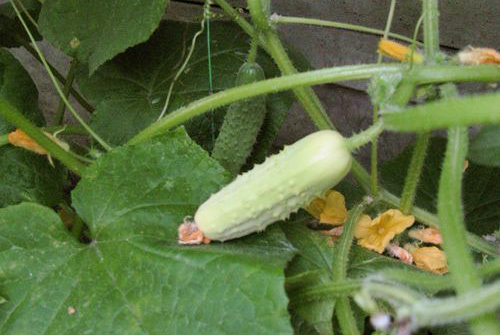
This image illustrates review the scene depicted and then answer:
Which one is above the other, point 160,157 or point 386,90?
point 386,90

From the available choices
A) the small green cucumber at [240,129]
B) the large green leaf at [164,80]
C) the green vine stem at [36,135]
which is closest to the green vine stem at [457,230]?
the small green cucumber at [240,129]

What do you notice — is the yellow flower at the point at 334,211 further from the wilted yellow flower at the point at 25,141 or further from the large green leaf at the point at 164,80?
the wilted yellow flower at the point at 25,141

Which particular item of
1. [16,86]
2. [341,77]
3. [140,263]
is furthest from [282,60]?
[16,86]

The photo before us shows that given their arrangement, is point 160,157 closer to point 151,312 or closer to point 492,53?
point 151,312

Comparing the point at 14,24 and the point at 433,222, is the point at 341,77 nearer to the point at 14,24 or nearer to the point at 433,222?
the point at 433,222

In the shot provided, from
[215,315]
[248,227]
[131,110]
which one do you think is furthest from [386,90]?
[131,110]

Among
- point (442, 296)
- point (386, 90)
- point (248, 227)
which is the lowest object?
point (442, 296)
